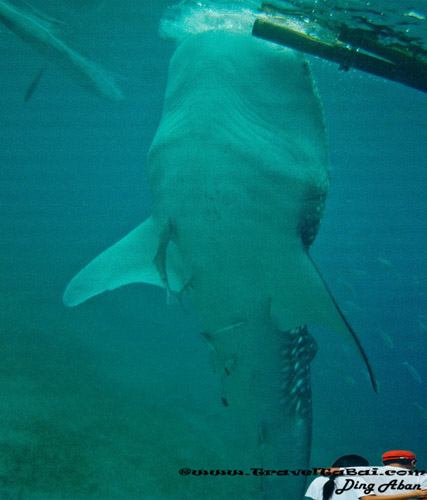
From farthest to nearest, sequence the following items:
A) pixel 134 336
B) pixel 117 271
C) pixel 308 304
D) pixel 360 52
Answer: pixel 134 336 → pixel 117 271 → pixel 308 304 → pixel 360 52

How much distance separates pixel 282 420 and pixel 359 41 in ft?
10.3

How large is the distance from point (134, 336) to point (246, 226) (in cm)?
1743

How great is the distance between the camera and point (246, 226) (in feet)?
7.53

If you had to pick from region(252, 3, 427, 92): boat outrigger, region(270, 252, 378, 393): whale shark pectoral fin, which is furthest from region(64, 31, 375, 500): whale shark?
region(252, 3, 427, 92): boat outrigger

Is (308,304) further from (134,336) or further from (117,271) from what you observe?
(134,336)

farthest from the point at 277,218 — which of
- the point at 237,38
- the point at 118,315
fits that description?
the point at 118,315

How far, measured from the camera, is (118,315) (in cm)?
2023

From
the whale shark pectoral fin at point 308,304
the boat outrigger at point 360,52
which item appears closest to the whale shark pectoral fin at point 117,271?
the whale shark pectoral fin at point 308,304

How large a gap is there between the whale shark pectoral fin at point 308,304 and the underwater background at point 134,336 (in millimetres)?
786

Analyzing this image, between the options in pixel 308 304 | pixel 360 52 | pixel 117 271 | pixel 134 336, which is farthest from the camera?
pixel 134 336

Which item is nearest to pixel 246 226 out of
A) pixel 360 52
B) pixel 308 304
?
pixel 308 304

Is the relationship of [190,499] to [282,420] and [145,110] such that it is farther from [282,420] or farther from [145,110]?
[145,110]

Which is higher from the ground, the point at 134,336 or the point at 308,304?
the point at 308,304

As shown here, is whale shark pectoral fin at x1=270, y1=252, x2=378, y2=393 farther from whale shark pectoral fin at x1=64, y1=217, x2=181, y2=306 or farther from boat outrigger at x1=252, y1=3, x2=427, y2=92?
boat outrigger at x1=252, y1=3, x2=427, y2=92
